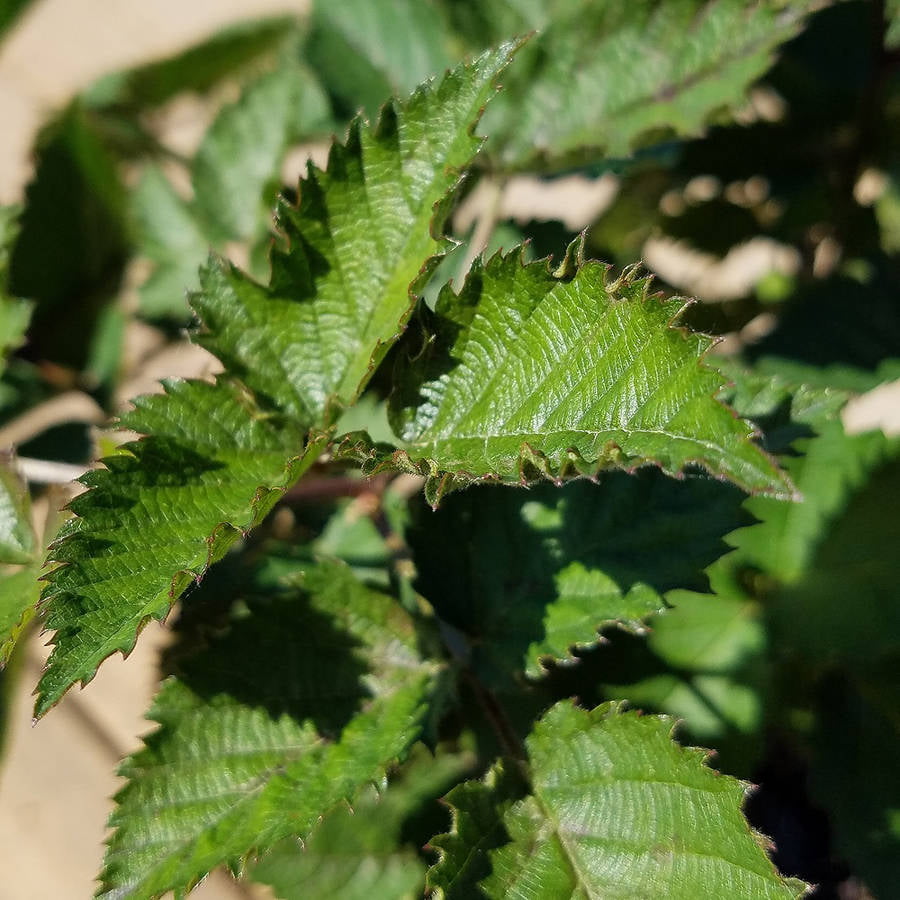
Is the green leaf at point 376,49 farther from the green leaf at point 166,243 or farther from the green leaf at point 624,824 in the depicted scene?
the green leaf at point 624,824

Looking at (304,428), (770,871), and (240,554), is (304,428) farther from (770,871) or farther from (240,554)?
(770,871)

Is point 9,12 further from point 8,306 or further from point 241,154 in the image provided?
point 8,306

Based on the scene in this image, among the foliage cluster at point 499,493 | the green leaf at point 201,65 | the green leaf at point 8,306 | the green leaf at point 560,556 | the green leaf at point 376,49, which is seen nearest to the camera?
the foliage cluster at point 499,493

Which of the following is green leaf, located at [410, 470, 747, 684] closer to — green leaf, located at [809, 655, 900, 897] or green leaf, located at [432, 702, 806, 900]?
green leaf, located at [432, 702, 806, 900]

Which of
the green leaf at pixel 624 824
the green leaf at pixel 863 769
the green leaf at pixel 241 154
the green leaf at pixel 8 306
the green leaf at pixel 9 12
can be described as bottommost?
the green leaf at pixel 863 769

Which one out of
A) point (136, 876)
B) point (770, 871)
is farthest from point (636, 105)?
point (136, 876)

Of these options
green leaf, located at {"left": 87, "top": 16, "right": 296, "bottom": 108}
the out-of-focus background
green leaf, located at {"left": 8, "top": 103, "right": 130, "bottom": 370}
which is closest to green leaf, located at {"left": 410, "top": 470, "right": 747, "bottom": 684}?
the out-of-focus background

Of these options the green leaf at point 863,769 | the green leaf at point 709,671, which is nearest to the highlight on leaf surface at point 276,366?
the green leaf at point 709,671

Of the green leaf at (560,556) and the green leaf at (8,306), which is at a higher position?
the green leaf at (8,306)

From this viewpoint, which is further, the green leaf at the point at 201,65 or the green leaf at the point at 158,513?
the green leaf at the point at 201,65
